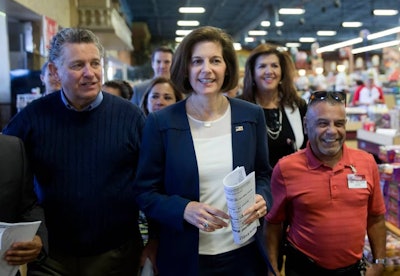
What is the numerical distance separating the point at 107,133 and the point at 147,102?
1.52 m

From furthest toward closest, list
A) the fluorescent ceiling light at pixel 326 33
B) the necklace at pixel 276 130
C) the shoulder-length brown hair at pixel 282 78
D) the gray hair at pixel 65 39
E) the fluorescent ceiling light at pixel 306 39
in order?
1. the fluorescent ceiling light at pixel 306 39
2. the fluorescent ceiling light at pixel 326 33
3. the shoulder-length brown hair at pixel 282 78
4. the necklace at pixel 276 130
5. the gray hair at pixel 65 39

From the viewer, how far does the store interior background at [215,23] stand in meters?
5.65

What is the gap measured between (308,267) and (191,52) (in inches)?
43.6

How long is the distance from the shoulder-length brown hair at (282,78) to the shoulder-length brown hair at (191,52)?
1.05 meters

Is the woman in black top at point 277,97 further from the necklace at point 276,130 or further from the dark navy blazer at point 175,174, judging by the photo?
the dark navy blazer at point 175,174

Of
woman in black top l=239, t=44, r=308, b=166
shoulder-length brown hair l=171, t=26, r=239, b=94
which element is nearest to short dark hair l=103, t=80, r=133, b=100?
woman in black top l=239, t=44, r=308, b=166

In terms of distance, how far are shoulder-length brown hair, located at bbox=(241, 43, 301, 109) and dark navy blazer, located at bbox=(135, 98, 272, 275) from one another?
1.13 m

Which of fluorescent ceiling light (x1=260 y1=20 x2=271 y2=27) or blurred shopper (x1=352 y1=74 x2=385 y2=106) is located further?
fluorescent ceiling light (x1=260 y1=20 x2=271 y2=27)

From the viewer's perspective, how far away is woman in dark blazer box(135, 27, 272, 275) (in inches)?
64.7

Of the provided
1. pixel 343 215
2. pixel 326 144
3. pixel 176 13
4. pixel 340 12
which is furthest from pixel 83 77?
pixel 340 12

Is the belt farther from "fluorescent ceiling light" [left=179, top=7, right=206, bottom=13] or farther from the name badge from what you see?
"fluorescent ceiling light" [left=179, top=7, right=206, bottom=13]

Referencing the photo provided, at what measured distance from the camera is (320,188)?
6.22 ft

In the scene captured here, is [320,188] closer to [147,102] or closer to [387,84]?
[147,102]

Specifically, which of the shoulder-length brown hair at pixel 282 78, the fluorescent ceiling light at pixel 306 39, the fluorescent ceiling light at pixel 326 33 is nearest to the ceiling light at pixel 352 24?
the fluorescent ceiling light at pixel 326 33
